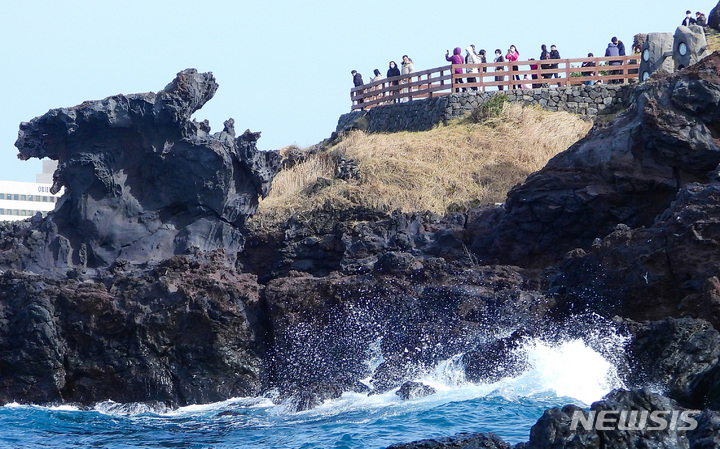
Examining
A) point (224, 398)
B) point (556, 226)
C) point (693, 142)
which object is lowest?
point (224, 398)

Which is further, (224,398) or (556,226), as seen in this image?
(556,226)

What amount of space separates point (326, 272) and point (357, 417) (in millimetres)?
6664

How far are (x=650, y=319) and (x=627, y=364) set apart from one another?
1.51 meters

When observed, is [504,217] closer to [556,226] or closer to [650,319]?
[556,226]

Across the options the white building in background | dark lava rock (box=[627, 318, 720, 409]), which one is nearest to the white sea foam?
dark lava rock (box=[627, 318, 720, 409])

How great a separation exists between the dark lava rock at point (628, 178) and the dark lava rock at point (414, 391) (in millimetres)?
4839

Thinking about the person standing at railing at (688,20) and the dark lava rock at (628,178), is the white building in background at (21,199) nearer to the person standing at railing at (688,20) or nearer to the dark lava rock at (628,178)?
the person standing at railing at (688,20)

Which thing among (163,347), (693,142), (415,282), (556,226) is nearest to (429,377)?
(415,282)

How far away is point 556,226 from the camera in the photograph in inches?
611

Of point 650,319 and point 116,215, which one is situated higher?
point 116,215

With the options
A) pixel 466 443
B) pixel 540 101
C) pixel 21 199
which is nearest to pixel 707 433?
pixel 466 443

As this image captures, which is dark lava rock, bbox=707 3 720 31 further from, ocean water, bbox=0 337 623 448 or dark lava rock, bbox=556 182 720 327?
ocean water, bbox=0 337 623 448

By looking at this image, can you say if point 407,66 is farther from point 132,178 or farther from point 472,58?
point 132,178

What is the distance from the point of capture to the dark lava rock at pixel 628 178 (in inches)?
592
